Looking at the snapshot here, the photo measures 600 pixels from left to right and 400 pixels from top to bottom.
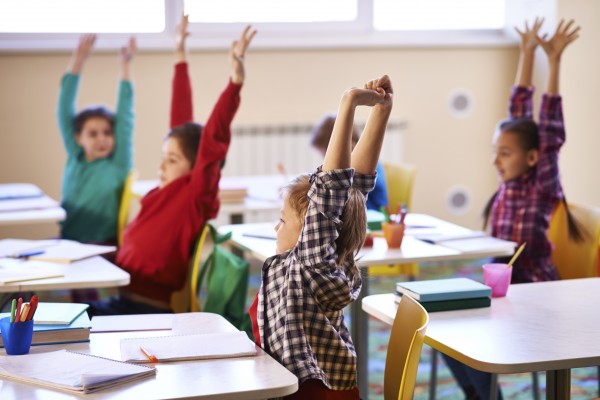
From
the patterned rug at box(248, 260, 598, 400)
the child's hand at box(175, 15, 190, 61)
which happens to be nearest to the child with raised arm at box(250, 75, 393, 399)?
the patterned rug at box(248, 260, 598, 400)

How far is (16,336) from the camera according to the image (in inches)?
72.2

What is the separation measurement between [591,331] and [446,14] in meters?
4.35

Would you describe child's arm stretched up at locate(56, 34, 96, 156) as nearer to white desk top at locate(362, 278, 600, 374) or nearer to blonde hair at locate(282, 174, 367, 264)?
white desk top at locate(362, 278, 600, 374)

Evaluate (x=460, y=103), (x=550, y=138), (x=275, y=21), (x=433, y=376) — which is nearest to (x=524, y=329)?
(x=433, y=376)

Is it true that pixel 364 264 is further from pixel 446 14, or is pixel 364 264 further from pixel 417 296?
pixel 446 14

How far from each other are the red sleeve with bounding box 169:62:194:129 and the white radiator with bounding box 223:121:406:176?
5.87 feet

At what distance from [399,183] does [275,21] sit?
5.93 feet

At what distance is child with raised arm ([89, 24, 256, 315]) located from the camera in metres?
3.14

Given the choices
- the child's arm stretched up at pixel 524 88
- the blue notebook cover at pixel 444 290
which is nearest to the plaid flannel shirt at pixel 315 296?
the blue notebook cover at pixel 444 290

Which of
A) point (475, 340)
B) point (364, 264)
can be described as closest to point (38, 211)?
point (364, 264)

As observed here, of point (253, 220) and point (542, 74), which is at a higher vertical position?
point (542, 74)

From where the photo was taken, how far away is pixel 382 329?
176 inches

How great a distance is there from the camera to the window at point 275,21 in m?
5.32

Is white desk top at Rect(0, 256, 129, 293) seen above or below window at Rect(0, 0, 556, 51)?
below
